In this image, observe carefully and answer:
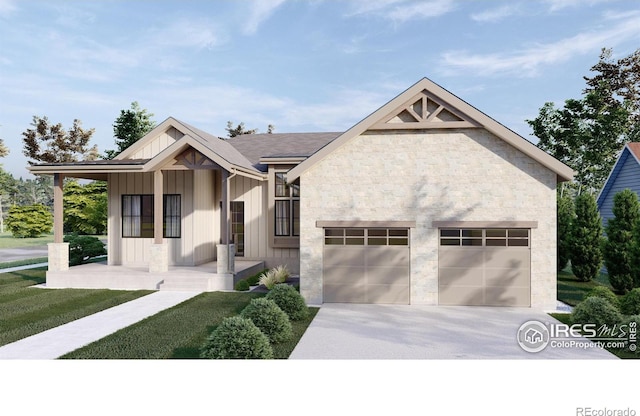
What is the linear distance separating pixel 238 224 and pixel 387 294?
883cm

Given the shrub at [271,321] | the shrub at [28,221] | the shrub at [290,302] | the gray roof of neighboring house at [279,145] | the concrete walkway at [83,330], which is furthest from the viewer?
the shrub at [28,221]

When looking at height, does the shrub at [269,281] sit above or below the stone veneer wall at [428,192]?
below

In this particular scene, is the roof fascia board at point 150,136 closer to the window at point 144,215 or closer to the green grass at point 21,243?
the window at point 144,215

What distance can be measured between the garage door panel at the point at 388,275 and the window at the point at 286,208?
236 inches

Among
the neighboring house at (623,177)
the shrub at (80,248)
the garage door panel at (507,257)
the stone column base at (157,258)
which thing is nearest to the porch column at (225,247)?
the stone column base at (157,258)

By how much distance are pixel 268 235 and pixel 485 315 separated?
9860mm

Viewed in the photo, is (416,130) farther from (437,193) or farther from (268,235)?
(268,235)

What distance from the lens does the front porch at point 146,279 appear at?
14156mm

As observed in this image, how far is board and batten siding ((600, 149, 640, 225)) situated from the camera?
19.8 meters

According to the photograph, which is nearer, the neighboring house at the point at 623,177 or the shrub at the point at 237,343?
the shrub at the point at 237,343

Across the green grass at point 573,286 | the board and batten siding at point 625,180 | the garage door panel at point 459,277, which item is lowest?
the green grass at point 573,286

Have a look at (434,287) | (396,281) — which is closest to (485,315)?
(434,287)

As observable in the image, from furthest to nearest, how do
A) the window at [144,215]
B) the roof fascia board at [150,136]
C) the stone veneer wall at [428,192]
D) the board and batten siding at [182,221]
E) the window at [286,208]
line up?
the window at [286,208], the roof fascia board at [150,136], the window at [144,215], the board and batten siding at [182,221], the stone veneer wall at [428,192]

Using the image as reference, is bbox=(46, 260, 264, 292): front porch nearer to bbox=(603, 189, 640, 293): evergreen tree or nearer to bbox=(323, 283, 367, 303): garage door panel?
bbox=(323, 283, 367, 303): garage door panel
